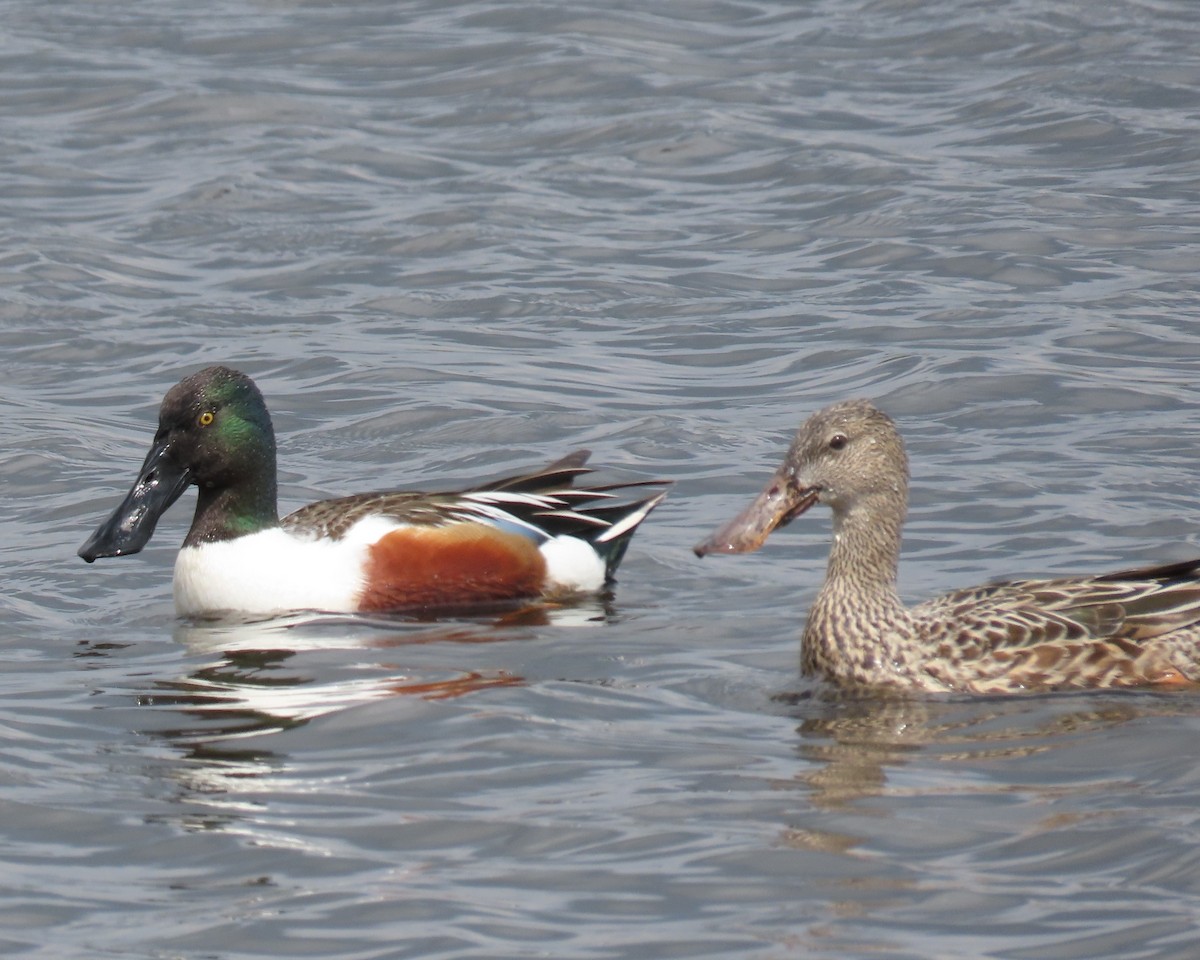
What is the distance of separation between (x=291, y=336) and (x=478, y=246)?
1.98 meters

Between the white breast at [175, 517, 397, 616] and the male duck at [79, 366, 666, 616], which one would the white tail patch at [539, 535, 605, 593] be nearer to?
the male duck at [79, 366, 666, 616]

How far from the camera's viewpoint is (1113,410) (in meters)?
11.0

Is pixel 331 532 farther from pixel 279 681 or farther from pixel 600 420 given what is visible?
pixel 600 420

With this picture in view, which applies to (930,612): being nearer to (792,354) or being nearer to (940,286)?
(792,354)

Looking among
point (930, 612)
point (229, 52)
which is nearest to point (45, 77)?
point (229, 52)

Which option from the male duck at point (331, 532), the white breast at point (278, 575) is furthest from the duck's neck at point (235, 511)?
the white breast at point (278, 575)

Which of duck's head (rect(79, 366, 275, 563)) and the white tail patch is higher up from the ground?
duck's head (rect(79, 366, 275, 563))

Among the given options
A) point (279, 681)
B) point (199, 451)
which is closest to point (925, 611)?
point (279, 681)

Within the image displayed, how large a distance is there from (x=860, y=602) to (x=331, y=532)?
7.76 ft

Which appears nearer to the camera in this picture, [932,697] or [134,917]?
[134,917]

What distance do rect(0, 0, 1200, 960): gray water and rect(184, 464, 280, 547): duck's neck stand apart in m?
0.33

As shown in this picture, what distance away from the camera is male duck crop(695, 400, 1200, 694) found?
23.9ft

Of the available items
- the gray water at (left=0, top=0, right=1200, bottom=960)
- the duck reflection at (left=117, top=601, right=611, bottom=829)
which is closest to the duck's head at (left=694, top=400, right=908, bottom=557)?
the gray water at (left=0, top=0, right=1200, bottom=960)

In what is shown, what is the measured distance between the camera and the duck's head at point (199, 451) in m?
9.00
